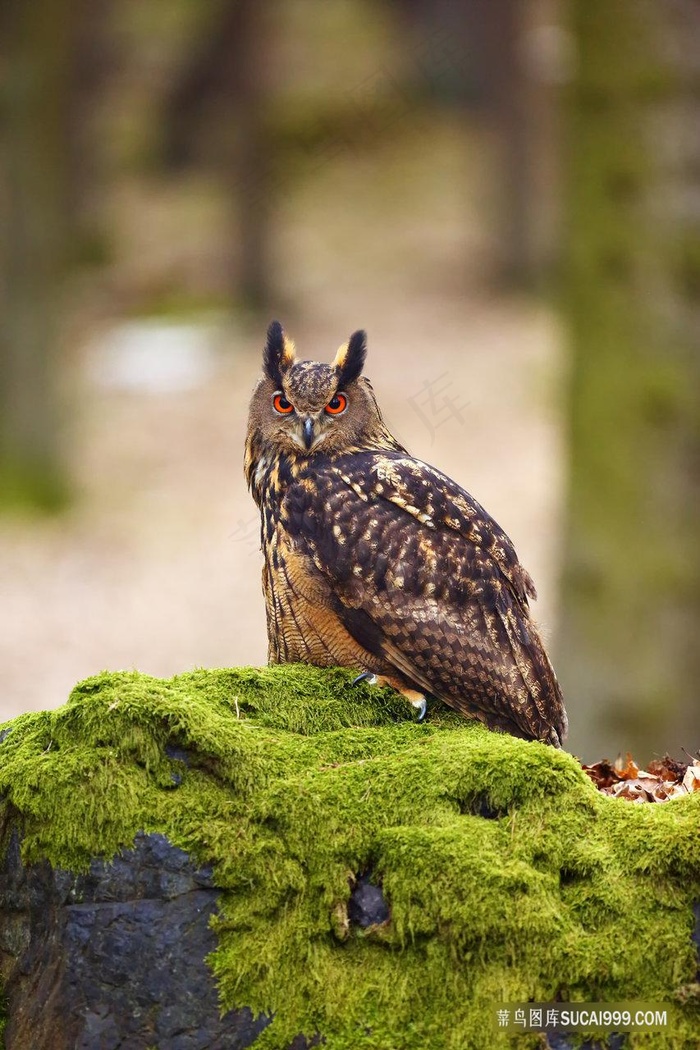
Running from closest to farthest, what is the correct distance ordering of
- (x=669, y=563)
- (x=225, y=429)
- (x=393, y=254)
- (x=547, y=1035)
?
(x=547, y=1035) → (x=669, y=563) → (x=225, y=429) → (x=393, y=254)

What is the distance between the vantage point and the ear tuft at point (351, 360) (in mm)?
4945

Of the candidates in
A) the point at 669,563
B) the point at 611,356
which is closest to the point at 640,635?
the point at 669,563

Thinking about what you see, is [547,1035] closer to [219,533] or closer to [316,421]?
[316,421]

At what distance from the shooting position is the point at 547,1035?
11.1 ft

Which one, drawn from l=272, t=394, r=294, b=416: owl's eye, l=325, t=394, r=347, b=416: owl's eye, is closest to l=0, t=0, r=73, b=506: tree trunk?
l=272, t=394, r=294, b=416: owl's eye

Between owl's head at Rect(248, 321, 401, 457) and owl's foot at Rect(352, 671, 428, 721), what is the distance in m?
0.88

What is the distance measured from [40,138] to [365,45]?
980 inches

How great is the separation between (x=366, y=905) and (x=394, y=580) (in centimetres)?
128

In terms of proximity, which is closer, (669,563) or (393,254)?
(669,563)

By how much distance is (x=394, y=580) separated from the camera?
4496mm

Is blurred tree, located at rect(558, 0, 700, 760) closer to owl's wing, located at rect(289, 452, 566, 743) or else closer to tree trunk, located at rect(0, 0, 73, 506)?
owl's wing, located at rect(289, 452, 566, 743)

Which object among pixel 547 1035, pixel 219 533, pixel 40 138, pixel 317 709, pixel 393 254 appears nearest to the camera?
pixel 547 1035

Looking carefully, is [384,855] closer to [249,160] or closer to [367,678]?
[367,678]

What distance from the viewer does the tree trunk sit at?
46.7 ft
